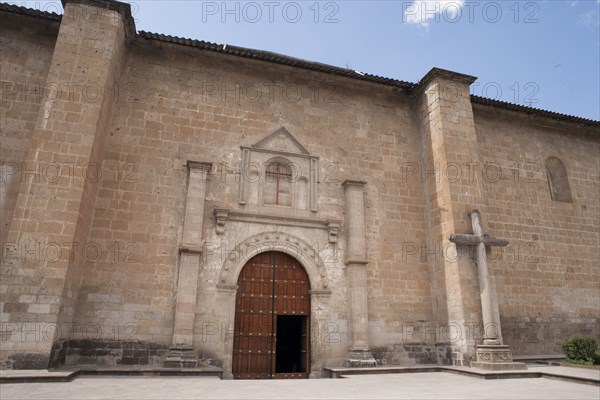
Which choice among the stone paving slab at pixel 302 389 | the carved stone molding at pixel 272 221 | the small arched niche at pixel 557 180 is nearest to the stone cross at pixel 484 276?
the stone paving slab at pixel 302 389

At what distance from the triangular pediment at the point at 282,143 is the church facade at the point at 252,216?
0.04 m

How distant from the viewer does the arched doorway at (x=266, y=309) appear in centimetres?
909

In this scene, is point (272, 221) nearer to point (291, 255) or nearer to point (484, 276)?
point (291, 255)

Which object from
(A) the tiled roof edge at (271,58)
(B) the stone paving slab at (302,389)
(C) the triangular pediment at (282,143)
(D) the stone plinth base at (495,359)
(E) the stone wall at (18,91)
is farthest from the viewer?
(C) the triangular pediment at (282,143)

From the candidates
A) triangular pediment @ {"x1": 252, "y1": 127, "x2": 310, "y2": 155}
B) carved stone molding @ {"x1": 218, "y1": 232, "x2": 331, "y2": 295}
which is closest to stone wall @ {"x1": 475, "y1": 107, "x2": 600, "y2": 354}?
carved stone molding @ {"x1": 218, "y1": 232, "x2": 331, "y2": 295}

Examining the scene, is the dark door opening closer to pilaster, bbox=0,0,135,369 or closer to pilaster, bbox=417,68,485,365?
pilaster, bbox=417,68,485,365

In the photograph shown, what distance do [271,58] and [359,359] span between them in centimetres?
767

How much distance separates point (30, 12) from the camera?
30.7 ft

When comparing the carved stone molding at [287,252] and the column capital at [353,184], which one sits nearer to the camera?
the carved stone molding at [287,252]

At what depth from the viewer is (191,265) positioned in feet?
29.2

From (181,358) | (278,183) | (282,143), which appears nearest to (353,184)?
(278,183)

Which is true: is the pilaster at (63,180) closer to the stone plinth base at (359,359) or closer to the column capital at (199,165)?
the column capital at (199,165)

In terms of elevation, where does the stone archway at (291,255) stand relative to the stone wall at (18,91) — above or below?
below

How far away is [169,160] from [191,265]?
2.57 meters
